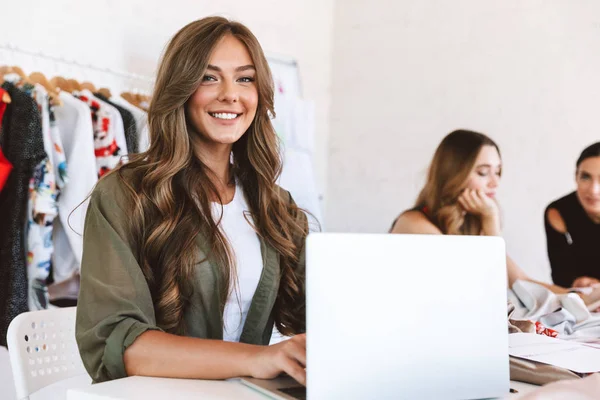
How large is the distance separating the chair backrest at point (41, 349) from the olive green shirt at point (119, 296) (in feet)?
0.91

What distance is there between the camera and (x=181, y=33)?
163 centimetres

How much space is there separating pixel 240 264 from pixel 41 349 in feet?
1.59

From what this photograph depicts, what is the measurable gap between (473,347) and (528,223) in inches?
105

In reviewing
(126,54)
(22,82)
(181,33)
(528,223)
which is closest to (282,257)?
(181,33)

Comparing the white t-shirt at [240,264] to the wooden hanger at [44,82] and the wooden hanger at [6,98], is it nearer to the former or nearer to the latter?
the wooden hanger at [6,98]

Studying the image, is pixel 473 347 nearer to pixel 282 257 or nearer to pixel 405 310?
pixel 405 310

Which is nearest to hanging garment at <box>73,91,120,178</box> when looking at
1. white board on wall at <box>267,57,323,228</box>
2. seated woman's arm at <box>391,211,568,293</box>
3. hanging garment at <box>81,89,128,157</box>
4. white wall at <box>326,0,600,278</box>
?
hanging garment at <box>81,89,128,157</box>

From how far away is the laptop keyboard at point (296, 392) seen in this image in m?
1.02

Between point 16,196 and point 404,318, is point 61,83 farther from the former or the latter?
point 404,318

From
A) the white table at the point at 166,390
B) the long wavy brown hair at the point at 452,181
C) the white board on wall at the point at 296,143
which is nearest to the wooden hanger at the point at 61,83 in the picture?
the white board on wall at the point at 296,143

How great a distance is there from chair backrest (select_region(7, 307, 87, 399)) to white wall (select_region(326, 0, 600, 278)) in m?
2.49

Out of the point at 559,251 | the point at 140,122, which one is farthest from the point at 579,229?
the point at 140,122

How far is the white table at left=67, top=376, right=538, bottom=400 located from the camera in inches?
40.5

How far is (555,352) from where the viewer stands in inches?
50.1
